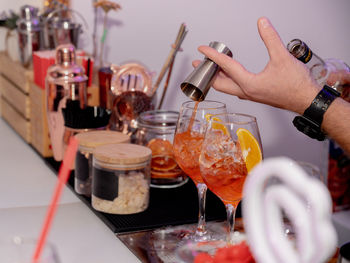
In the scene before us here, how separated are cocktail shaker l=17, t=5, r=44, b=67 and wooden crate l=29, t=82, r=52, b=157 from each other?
212 mm

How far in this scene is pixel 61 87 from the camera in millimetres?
1564

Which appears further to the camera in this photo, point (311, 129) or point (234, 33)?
point (234, 33)

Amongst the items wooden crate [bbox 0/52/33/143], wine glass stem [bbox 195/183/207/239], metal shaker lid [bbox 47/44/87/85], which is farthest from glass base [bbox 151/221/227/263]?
wooden crate [bbox 0/52/33/143]

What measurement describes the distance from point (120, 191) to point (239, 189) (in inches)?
13.1

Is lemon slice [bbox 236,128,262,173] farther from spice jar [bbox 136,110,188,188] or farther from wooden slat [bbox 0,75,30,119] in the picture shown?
wooden slat [bbox 0,75,30,119]

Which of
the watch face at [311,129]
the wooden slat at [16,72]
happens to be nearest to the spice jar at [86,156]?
the watch face at [311,129]

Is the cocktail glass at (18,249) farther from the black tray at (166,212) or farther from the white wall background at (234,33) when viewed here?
the white wall background at (234,33)

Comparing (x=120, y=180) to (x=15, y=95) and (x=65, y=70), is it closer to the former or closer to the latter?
(x=65, y=70)

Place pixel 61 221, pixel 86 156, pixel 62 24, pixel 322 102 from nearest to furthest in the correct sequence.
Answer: pixel 322 102
pixel 61 221
pixel 86 156
pixel 62 24

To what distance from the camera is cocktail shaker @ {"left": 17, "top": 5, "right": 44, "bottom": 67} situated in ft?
6.35

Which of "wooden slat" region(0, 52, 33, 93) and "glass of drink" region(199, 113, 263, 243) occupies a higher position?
"glass of drink" region(199, 113, 263, 243)

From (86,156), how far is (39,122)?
1.48 feet

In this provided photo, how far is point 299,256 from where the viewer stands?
426mm

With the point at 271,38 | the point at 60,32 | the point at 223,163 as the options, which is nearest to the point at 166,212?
the point at 223,163
